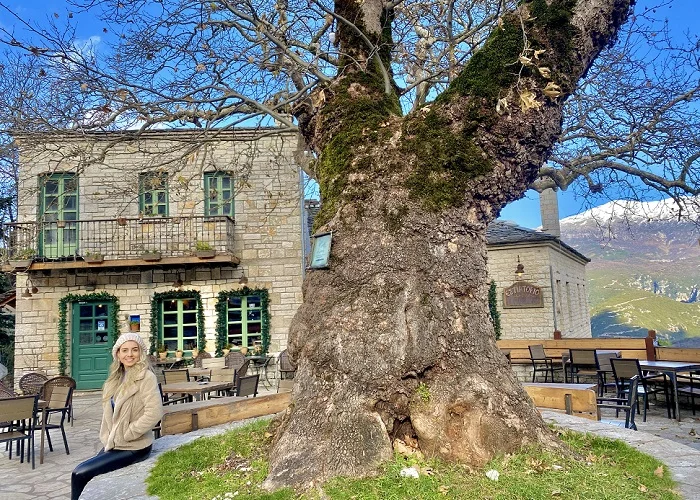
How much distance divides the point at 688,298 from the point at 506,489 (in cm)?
13777

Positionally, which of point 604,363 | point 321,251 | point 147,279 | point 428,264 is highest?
point 147,279

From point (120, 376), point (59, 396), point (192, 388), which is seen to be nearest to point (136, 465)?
point (120, 376)

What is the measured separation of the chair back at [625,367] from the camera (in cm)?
756

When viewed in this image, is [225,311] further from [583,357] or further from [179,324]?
[583,357]

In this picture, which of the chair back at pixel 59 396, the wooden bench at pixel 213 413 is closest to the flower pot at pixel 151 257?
the chair back at pixel 59 396

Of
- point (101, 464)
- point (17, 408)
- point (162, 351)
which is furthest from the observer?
point (162, 351)

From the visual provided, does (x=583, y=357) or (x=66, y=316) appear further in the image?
(x=66, y=316)

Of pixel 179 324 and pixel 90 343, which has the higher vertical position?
pixel 179 324

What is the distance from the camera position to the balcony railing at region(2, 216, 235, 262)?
1357 centimetres

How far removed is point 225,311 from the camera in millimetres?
13945

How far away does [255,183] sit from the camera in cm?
1420

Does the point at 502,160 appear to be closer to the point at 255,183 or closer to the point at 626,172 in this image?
the point at 626,172

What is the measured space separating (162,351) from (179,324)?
83cm

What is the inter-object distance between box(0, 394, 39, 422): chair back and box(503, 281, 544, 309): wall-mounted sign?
12.5 meters
